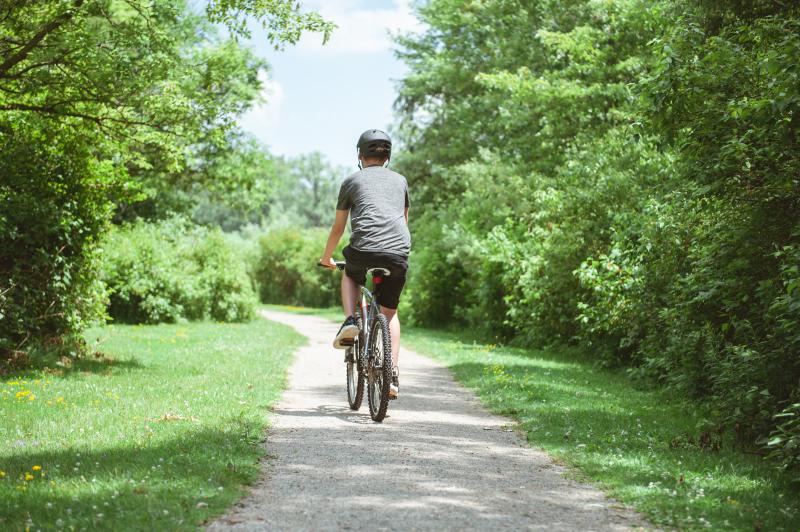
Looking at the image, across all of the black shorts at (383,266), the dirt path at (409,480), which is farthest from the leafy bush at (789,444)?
the black shorts at (383,266)

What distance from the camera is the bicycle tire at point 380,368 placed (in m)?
6.57

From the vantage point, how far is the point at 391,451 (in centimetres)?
572

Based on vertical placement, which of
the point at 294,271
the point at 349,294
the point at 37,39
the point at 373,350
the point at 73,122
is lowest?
the point at 373,350

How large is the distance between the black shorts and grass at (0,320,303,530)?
1539 millimetres

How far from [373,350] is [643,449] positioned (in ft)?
7.97

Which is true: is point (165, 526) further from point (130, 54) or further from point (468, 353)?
point (468, 353)

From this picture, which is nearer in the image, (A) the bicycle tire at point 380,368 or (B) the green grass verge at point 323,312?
(A) the bicycle tire at point 380,368

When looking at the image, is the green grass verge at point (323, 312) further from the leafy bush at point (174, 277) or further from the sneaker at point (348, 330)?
the sneaker at point (348, 330)

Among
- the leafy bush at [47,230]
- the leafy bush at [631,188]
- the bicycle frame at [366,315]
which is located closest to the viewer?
the leafy bush at [631,188]

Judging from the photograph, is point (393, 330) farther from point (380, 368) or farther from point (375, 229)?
point (375, 229)

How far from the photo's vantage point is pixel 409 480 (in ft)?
16.0

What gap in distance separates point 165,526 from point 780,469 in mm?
3782

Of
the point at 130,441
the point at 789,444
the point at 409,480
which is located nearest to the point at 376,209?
the point at 409,480

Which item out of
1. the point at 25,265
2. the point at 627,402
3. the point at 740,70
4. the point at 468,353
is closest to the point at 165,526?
the point at 740,70
